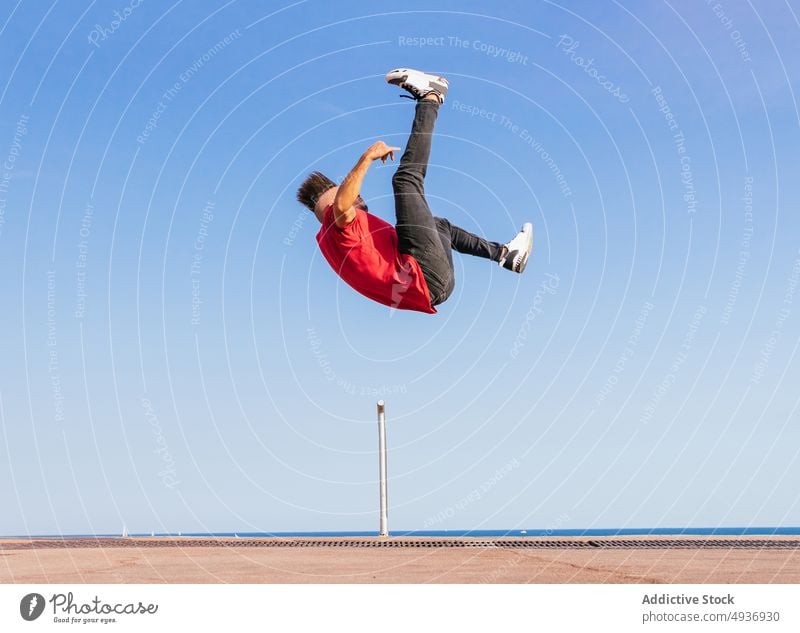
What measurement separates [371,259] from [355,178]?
123 centimetres

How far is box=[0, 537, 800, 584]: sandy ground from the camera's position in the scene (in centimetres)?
1493

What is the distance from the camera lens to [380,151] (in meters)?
11.1

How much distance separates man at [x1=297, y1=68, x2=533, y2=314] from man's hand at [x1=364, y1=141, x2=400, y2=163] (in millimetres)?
709

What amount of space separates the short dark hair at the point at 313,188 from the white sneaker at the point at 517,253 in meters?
2.86

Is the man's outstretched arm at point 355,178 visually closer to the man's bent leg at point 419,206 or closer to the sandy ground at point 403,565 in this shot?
the man's bent leg at point 419,206

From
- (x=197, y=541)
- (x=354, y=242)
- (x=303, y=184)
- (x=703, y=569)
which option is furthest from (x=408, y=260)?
(x=197, y=541)

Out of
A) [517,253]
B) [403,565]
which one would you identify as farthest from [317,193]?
[403,565]

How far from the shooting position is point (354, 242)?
11.7 m

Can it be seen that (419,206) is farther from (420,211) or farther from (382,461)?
(382,461)

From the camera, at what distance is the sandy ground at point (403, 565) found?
1493cm

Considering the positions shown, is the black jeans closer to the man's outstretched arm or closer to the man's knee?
the man's knee

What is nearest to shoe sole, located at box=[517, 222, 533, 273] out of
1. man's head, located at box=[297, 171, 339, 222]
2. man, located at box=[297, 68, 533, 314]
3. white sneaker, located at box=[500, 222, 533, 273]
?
white sneaker, located at box=[500, 222, 533, 273]
